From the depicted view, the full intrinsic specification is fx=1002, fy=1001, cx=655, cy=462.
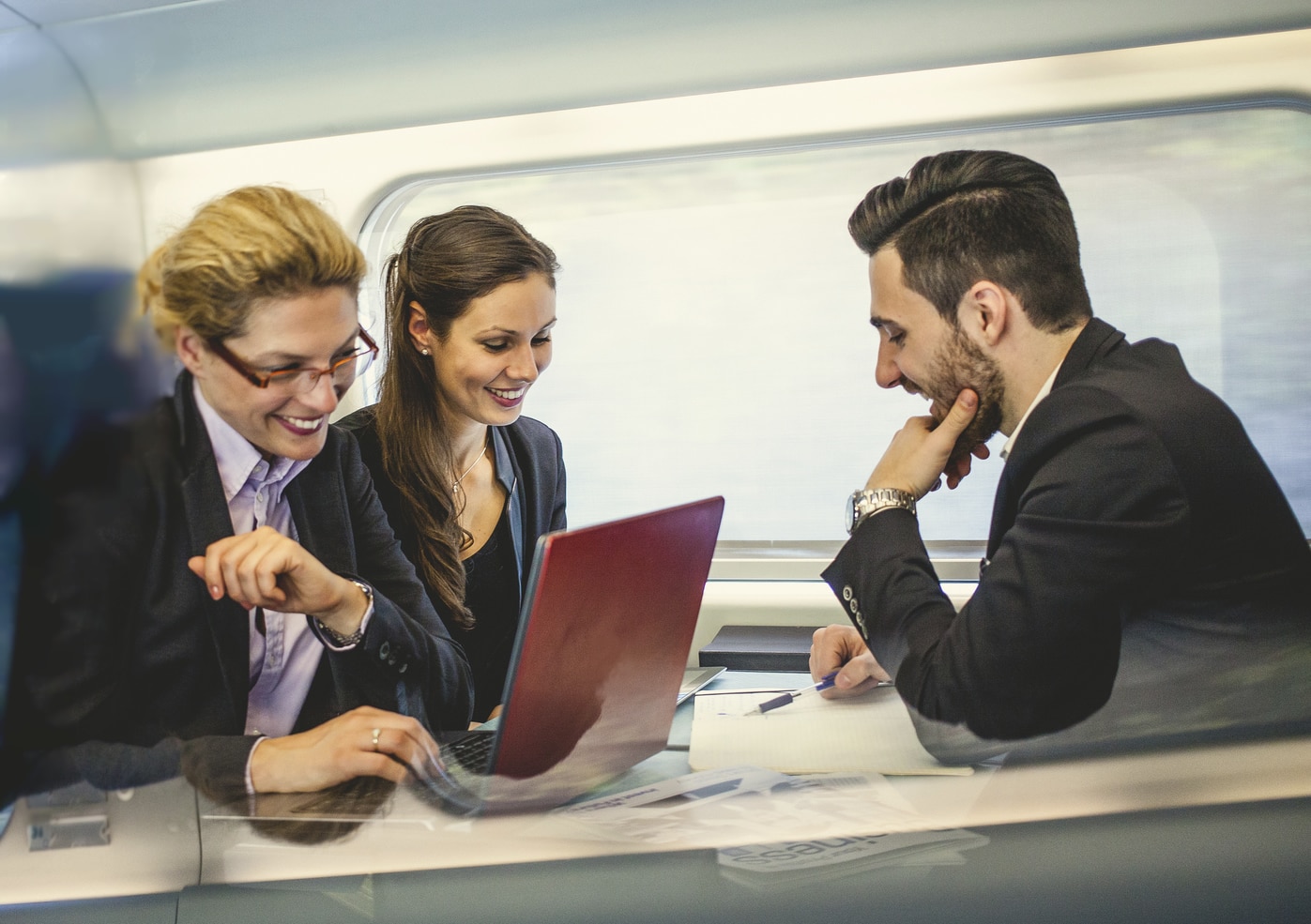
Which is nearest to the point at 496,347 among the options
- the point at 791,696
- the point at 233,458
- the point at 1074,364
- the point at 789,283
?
the point at 789,283

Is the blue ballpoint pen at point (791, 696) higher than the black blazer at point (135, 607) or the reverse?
the reverse

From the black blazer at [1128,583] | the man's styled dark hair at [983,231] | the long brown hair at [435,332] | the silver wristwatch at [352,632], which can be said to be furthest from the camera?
the long brown hair at [435,332]

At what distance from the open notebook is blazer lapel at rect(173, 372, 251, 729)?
1.67 feet

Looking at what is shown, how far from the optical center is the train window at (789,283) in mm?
1171

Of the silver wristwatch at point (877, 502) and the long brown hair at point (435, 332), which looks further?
the long brown hair at point (435, 332)

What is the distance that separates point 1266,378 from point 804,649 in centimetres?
80

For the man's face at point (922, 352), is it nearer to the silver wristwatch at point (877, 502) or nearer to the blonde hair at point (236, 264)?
the silver wristwatch at point (877, 502)

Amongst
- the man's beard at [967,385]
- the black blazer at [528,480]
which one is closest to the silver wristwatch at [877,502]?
the man's beard at [967,385]

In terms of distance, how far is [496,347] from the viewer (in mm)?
1492

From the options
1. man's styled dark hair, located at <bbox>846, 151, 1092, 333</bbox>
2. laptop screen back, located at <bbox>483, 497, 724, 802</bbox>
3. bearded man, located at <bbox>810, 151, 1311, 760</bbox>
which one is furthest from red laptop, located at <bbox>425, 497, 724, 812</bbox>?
man's styled dark hair, located at <bbox>846, 151, 1092, 333</bbox>

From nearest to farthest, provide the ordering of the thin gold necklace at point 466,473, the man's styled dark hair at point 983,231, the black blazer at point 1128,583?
the black blazer at point 1128,583 < the man's styled dark hair at point 983,231 < the thin gold necklace at point 466,473

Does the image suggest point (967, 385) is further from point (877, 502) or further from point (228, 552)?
point (228, 552)

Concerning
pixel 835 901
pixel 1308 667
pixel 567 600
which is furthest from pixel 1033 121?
pixel 835 901

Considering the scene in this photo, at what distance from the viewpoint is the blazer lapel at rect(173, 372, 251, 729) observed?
3.07ft
